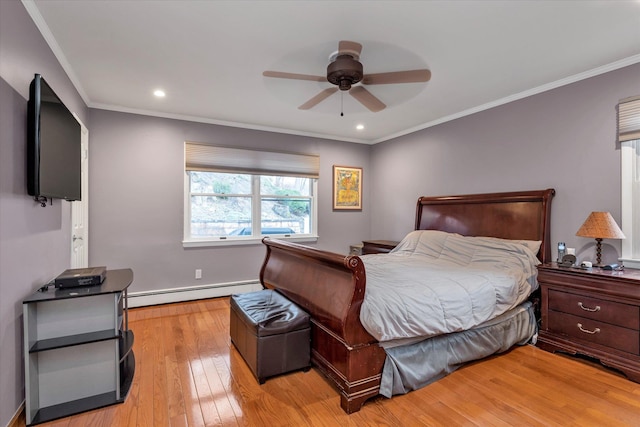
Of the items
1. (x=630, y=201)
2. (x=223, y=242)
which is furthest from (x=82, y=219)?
(x=630, y=201)

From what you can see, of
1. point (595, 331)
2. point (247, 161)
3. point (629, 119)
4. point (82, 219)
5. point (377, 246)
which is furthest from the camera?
point (377, 246)

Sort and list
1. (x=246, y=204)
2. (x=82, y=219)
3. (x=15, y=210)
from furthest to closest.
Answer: (x=246, y=204) < (x=82, y=219) < (x=15, y=210)

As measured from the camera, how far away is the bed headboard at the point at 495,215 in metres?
3.16

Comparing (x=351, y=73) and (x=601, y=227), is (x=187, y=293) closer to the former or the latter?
(x=351, y=73)

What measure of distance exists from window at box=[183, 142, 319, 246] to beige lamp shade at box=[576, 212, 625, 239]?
3.50m

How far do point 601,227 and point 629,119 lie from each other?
0.95 m

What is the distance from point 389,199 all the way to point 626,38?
3.36m

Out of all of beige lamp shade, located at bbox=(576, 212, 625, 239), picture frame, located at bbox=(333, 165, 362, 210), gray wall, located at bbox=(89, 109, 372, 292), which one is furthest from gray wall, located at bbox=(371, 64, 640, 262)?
gray wall, located at bbox=(89, 109, 372, 292)

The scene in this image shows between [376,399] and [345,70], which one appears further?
[345,70]

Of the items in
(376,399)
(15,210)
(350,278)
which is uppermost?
(15,210)

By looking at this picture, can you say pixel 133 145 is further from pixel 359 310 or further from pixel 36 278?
pixel 359 310

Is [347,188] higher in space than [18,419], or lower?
higher

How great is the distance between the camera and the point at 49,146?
2.07m

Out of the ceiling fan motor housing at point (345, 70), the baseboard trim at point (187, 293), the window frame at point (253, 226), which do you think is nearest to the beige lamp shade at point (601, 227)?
the ceiling fan motor housing at point (345, 70)
